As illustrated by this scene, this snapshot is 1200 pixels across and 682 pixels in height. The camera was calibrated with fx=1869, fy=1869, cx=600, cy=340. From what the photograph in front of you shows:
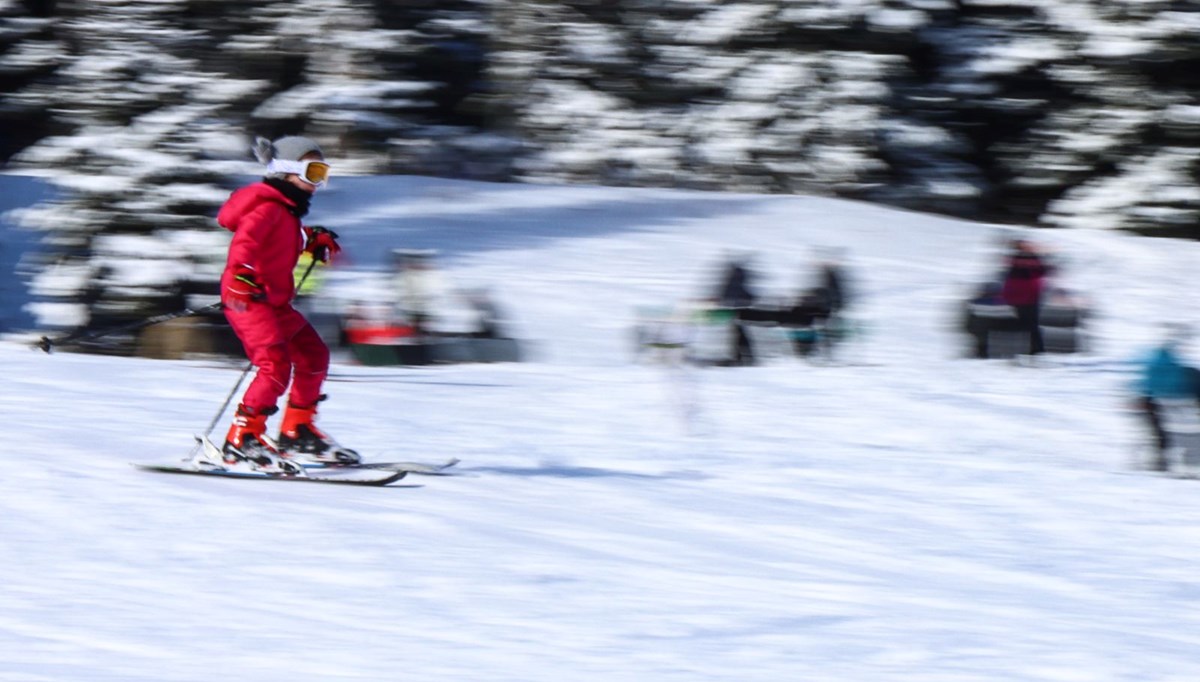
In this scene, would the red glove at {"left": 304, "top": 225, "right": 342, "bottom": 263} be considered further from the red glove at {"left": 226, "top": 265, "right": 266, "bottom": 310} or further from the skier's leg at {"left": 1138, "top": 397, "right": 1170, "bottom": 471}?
the skier's leg at {"left": 1138, "top": 397, "right": 1170, "bottom": 471}

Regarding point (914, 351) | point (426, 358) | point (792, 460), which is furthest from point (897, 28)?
point (792, 460)

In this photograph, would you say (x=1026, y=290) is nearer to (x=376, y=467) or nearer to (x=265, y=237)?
(x=376, y=467)

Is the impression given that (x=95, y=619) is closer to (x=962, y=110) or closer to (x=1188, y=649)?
(x=1188, y=649)

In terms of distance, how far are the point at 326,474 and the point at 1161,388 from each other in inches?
209

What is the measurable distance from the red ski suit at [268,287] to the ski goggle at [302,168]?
0.09m

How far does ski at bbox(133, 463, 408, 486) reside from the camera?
8102mm

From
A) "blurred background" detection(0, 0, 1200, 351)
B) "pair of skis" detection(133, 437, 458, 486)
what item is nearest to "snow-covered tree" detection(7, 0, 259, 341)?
"blurred background" detection(0, 0, 1200, 351)

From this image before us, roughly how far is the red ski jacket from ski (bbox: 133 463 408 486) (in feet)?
2.68

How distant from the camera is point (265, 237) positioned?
7.68 m

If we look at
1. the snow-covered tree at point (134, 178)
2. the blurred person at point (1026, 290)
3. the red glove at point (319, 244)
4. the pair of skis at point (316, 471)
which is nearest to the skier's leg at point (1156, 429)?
the blurred person at point (1026, 290)

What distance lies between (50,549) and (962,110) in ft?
71.1

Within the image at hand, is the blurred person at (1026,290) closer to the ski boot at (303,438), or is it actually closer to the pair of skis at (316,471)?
the pair of skis at (316,471)

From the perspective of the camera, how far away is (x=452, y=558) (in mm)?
6992

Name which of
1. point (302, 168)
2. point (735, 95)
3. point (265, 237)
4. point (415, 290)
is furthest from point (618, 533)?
point (735, 95)
